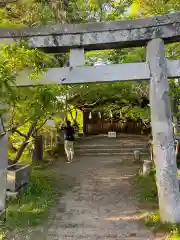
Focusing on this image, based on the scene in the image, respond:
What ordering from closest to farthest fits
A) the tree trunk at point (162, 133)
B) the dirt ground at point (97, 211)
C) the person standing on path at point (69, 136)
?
the dirt ground at point (97, 211)
the tree trunk at point (162, 133)
the person standing on path at point (69, 136)

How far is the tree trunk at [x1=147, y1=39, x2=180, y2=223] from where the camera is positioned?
19.5 ft

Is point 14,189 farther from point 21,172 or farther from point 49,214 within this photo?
point 49,214

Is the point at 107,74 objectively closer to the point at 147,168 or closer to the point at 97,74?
the point at 97,74

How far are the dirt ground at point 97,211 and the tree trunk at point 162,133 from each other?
86 centimetres

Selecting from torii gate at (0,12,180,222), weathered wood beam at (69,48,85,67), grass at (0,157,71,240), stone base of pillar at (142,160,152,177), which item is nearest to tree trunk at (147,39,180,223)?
torii gate at (0,12,180,222)

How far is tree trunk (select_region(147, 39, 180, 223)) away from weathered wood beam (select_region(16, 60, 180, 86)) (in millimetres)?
197

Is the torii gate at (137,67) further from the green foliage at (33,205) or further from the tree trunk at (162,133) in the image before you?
the green foliage at (33,205)

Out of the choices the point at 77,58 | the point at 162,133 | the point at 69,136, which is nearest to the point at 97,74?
the point at 77,58

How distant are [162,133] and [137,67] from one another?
1564mm

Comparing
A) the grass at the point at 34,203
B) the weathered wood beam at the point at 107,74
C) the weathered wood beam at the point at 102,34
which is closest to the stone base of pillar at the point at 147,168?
the grass at the point at 34,203

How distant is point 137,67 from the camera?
20.5ft

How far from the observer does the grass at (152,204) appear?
5.50 meters

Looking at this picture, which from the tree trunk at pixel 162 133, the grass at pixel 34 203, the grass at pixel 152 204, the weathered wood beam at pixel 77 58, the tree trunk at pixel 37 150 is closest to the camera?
the grass at pixel 152 204

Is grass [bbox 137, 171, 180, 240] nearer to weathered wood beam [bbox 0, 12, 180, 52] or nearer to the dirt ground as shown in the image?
the dirt ground
